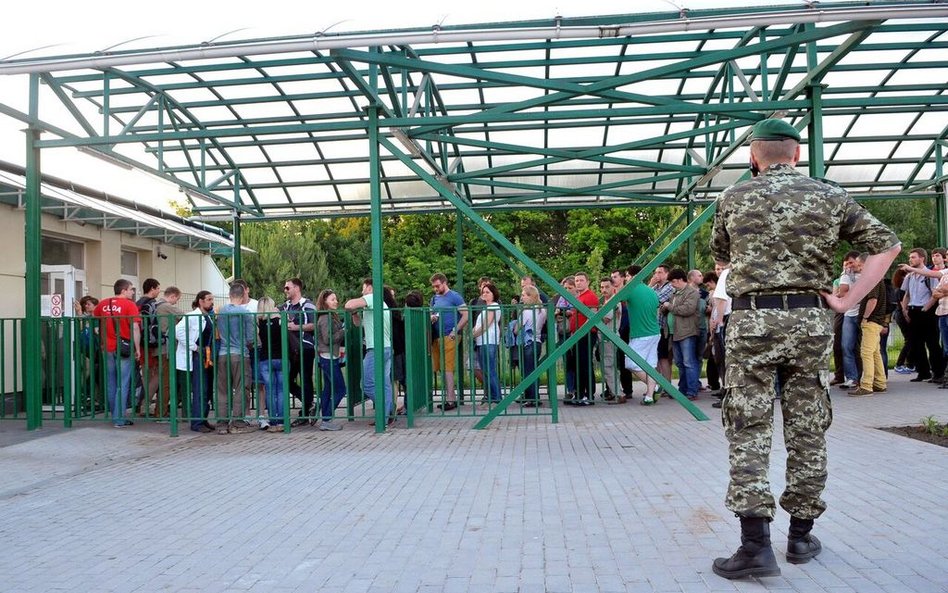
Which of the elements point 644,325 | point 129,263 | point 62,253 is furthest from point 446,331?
point 129,263

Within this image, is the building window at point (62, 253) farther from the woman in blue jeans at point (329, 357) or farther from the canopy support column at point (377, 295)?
the canopy support column at point (377, 295)

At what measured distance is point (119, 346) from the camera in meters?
9.92

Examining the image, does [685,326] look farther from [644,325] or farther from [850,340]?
[850,340]

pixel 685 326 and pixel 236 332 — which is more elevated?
pixel 236 332

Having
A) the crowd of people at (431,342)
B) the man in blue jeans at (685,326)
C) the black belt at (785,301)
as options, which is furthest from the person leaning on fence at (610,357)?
the black belt at (785,301)

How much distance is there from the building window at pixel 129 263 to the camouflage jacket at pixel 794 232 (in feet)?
55.0

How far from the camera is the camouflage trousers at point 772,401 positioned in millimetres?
3795

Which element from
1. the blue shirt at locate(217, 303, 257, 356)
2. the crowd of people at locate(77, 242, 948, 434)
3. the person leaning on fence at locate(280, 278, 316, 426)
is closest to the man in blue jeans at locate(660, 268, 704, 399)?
the crowd of people at locate(77, 242, 948, 434)

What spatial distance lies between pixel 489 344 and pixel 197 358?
144 inches

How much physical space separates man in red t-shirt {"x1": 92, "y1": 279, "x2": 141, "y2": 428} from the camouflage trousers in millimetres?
7940

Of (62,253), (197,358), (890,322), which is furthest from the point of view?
(62,253)

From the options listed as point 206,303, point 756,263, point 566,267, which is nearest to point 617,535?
point 756,263

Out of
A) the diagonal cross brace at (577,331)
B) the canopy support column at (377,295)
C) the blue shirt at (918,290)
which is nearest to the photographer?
the diagonal cross brace at (577,331)

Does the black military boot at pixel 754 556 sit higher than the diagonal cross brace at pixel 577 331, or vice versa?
the diagonal cross brace at pixel 577 331
